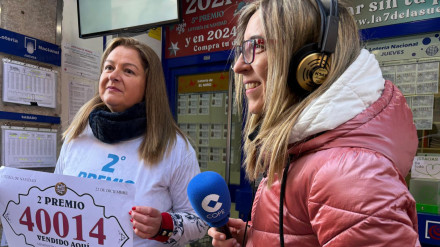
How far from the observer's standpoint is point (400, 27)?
2055 millimetres

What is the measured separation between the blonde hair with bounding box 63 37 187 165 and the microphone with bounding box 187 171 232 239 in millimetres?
606

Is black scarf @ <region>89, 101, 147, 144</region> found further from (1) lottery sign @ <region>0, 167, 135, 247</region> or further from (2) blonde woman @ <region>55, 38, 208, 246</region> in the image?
(1) lottery sign @ <region>0, 167, 135, 247</region>

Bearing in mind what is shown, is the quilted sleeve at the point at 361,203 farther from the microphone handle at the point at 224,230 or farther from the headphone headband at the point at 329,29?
the microphone handle at the point at 224,230

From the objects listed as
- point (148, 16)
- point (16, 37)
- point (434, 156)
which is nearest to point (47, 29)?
point (16, 37)

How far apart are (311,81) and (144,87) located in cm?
105

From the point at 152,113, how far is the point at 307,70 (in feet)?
3.28

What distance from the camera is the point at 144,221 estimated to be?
3.90 feet

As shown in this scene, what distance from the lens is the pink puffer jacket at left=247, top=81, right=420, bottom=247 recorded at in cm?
56

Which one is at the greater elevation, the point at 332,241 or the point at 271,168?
the point at 271,168

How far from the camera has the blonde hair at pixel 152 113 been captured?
1.51 metres

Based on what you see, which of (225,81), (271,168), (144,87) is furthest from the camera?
(225,81)

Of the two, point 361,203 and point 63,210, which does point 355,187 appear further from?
point 63,210

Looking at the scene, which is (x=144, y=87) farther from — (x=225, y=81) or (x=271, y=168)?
(x=225, y=81)

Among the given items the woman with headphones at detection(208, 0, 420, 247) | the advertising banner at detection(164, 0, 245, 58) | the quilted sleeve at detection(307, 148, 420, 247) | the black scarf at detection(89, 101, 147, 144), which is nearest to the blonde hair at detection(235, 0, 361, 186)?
the woman with headphones at detection(208, 0, 420, 247)
